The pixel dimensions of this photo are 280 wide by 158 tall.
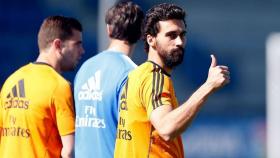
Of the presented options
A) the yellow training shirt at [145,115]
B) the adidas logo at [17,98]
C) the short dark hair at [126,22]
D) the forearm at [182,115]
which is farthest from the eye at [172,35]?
the adidas logo at [17,98]

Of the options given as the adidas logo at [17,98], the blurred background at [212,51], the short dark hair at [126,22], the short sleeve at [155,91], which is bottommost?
the short sleeve at [155,91]

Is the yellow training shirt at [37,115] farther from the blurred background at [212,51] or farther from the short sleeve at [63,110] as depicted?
the blurred background at [212,51]

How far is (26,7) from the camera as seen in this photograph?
16.1 metres

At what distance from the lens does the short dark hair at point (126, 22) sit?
300 inches

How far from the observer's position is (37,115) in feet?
24.7

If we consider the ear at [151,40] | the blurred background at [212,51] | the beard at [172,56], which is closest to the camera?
the beard at [172,56]

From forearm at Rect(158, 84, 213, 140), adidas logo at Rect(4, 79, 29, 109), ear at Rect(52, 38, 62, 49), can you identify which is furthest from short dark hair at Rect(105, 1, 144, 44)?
forearm at Rect(158, 84, 213, 140)

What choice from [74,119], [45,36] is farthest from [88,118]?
[45,36]

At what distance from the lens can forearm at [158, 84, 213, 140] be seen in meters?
6.17

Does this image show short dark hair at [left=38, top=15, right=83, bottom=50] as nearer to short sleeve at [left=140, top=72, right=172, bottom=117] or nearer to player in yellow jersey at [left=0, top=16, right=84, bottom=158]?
player in yellow jersey at [left=0, top=16, right=84, bottom=158]

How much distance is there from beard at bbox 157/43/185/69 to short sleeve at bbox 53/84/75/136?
3.64ft

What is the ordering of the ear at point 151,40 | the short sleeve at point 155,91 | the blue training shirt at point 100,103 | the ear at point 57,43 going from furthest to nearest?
1. the ear at point 57,43
2. the blue training shirt at point 100,103
3. the ear at point 151,40
4. the short sleeve at point 155,91

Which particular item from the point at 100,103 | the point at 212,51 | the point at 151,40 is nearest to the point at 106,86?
the point at 100,103

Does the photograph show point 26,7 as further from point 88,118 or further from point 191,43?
point 88,118
